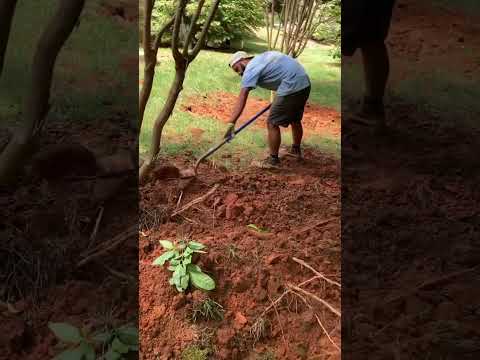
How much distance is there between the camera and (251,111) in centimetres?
476

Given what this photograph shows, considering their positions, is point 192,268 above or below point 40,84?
below

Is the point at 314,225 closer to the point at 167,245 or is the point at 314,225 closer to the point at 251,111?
the point at 167,245

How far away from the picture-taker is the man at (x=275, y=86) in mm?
3930

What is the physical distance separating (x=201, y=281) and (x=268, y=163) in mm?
1440

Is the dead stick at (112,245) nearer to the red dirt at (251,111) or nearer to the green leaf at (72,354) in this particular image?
the green leaf at (72,354)

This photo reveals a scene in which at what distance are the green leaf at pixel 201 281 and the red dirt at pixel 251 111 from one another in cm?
181

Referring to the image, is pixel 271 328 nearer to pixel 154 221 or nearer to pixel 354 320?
pixel 354 320

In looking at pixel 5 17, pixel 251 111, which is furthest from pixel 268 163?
pixel 5 17

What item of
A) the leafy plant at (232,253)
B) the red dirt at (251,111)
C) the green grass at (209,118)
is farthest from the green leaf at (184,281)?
the red dirt at (251,111)

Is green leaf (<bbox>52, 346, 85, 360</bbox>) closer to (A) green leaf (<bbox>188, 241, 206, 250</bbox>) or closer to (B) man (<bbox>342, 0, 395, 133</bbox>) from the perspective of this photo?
(A) green leaf (<bbox>188, 241, 206, 250</bbox>)

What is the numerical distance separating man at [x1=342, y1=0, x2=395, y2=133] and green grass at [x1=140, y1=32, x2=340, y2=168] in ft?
3.92

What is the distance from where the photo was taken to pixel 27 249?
2879mm

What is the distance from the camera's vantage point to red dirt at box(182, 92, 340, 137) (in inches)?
177

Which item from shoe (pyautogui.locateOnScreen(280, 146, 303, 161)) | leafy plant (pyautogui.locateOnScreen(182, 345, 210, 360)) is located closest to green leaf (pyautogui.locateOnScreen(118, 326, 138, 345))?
leafy plant (pyautogui.locateOnScreen(182, 345, 210, 360))
